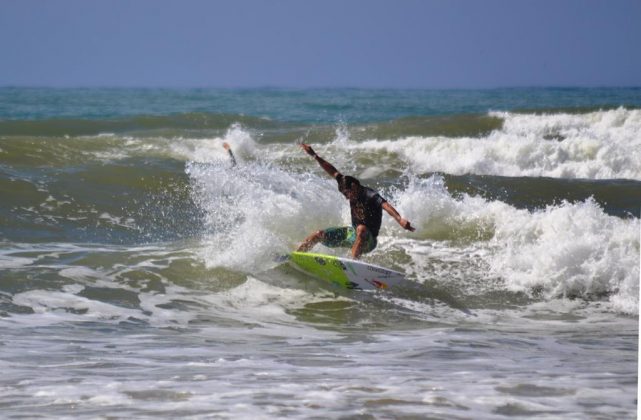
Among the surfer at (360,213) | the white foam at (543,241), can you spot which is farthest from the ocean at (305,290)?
the surfer at (360,213)

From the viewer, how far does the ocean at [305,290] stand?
4.59 m

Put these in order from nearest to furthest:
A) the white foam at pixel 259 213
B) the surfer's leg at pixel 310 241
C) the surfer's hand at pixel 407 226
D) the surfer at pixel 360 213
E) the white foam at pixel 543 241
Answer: the surfer's hand at pixel 407 226
the white foam at pixel 543 241
the surfer at pixel 360 213
the surfer's leg at pixel 310 241
the white foam at pixel 259 213

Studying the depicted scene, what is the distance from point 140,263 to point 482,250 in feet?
11.5

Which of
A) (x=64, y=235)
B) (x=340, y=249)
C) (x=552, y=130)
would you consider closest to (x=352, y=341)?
(x=340, y=249)

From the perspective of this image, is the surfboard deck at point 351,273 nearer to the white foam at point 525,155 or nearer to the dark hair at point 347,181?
the dark hair at point 347,181

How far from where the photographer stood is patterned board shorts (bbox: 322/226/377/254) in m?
8.98

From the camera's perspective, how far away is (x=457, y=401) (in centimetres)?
438

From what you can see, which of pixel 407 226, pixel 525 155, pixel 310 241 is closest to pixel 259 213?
pixel 310 241

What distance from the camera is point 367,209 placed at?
891 cm

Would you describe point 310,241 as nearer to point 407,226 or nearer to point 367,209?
point 367,209

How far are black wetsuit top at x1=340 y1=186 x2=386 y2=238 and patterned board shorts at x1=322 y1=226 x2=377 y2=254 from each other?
10 cm

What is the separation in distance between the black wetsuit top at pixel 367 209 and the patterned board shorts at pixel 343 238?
0.10 m

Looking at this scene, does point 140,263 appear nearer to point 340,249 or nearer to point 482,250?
point 340,249

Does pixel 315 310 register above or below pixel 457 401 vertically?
below
